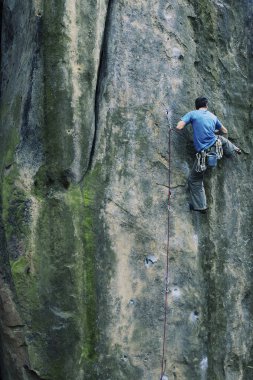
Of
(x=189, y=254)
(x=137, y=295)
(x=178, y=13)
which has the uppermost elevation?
(x=178, y=13)

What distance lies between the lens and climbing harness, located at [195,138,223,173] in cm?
747

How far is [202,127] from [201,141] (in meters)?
0.18

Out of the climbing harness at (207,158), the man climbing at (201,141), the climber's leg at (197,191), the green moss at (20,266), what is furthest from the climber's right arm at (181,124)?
the green moss at (20,266)

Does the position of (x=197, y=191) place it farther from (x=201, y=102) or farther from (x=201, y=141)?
(x=201, y=102)

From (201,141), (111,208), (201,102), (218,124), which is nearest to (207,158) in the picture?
(201,141)

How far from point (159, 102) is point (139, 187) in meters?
1.14

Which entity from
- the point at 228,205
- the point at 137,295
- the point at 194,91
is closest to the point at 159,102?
the point at 194,91

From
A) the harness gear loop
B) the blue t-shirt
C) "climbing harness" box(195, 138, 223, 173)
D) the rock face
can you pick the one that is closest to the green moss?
the rock face

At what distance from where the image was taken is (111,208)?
7.36 meters

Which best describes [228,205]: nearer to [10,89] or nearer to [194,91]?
[194,91]

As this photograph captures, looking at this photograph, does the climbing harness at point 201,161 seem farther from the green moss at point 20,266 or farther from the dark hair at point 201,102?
the green moss at point 20,266

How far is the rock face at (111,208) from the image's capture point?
7141mm

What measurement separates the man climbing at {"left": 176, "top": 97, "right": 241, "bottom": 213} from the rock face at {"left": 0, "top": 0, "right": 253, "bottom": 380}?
0.64 feet

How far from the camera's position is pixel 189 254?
25.1 ft
